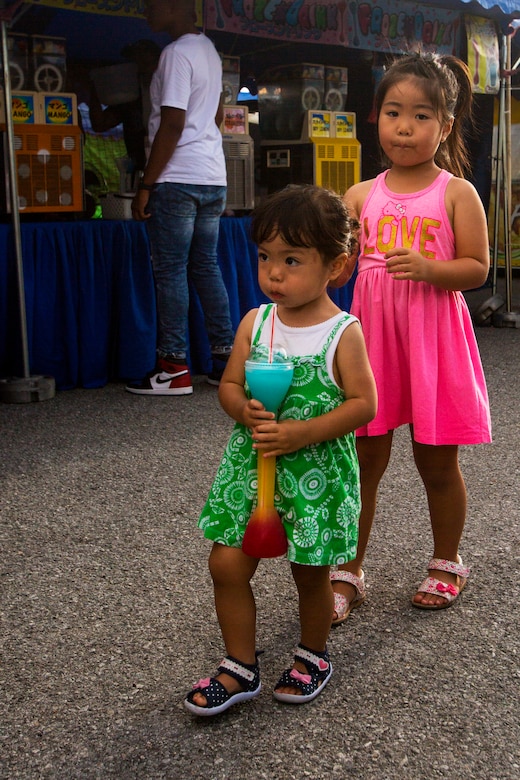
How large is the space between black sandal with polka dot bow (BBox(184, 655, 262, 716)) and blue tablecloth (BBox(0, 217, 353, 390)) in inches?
122

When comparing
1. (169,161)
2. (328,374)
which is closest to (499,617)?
(328,374)

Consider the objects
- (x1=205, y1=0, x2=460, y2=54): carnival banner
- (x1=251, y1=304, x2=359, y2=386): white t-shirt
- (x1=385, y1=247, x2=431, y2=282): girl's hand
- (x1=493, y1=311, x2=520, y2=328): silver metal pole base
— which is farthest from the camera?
(x1=493, y1=311, x2=520, y2=328): silver metal pole base

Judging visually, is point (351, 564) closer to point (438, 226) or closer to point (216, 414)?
point (438, 226)

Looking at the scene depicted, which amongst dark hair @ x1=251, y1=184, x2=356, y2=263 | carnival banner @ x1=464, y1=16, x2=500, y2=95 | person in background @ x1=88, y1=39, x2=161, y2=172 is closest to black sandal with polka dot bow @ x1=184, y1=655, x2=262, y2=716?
dark hair @ x1=251, y1=184, x2=356, y2=263

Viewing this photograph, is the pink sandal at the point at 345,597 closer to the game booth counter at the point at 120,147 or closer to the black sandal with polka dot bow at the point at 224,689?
the black sandal with polka dot bow at the point at 224,689

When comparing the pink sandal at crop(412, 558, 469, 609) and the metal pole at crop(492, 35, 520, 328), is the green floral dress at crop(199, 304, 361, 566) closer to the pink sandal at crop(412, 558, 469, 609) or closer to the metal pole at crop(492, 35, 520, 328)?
the pink sandal at crop(412, 558, 469, 609)

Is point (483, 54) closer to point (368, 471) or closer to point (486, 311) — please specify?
point (486, 311)

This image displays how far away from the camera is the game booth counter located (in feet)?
15.6

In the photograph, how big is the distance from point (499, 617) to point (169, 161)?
2944 mm

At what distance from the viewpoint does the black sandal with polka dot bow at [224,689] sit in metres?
→ 1.81

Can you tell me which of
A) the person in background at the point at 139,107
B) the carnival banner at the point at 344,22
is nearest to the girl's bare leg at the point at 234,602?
the person in background at the point at 139,107

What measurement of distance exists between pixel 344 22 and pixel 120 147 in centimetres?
162

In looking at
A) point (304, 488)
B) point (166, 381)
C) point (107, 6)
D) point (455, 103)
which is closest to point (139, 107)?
point (107, 6)

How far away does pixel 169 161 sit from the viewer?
455 cm
